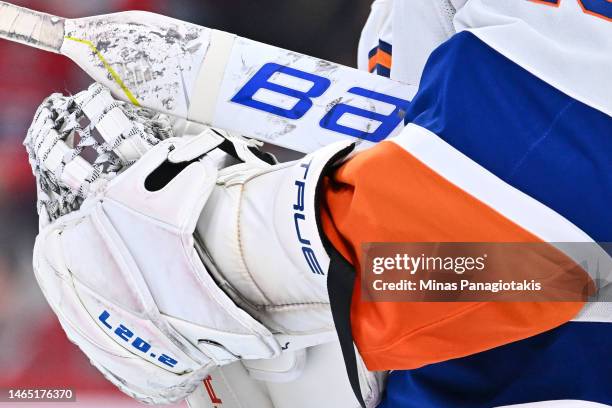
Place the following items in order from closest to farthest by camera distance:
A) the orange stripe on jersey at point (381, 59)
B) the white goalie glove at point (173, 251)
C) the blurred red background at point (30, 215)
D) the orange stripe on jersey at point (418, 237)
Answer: the orange stripe on jersey at point (418, 237) < the white goalie glove at point (173, 251) < the orange stripe on jersey at point (381, 59) < the blurred red background at point (30, 215)

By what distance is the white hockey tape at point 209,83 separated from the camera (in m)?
0.86

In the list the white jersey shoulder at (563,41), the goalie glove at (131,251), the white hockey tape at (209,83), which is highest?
the white jersey shoulder at (563,41)

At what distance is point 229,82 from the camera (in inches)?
33.9

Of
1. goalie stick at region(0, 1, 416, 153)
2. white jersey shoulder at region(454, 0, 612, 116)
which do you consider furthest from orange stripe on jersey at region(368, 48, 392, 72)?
white jersey shoulder at region(454, 0, 612, 116)

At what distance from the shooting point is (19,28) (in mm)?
876

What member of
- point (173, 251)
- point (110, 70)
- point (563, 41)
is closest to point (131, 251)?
point (173, 251)

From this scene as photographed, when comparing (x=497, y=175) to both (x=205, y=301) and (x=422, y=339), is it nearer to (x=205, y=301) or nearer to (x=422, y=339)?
(x=422, y=339)

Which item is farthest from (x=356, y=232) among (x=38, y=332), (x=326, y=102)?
(x=38, y=332)

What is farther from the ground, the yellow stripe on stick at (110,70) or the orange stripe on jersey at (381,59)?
the yellow stripe on stick at (110,70)

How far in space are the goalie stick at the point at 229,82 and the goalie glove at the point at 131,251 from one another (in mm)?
40

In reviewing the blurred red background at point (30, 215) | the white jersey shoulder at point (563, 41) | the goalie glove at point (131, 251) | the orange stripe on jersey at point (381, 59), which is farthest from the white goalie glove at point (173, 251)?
the blurred red background at point (30, 215)

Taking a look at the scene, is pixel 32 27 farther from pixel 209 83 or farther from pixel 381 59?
pixel 381 59

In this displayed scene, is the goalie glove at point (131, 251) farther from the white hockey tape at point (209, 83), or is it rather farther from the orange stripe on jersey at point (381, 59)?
the orange stripe on jersey at point (381, 59)

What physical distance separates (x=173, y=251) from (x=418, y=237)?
24 centimetres
